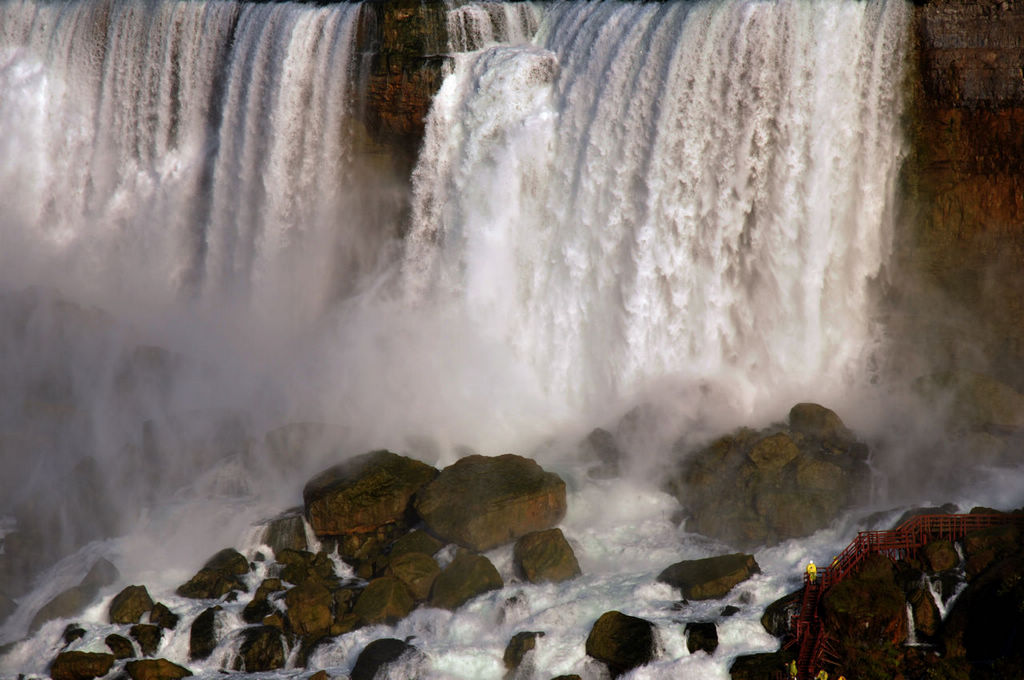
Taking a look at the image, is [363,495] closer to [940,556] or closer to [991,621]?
[940,556]

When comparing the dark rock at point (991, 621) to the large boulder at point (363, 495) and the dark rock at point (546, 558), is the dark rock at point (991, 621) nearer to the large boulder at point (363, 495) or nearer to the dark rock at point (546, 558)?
the dark rock at point (546, 558)

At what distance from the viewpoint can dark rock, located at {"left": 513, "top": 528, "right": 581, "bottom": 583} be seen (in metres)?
22.0

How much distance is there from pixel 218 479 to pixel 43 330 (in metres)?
12.4

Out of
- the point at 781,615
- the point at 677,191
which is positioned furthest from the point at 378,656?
the point at 677,191

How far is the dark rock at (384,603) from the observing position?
21.4m

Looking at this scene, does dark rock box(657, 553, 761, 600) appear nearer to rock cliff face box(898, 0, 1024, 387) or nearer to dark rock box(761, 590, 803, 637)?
dark rock box(761, 590, 803, 637)

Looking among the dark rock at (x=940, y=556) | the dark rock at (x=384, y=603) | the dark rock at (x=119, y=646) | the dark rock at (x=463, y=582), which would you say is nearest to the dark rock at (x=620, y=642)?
the dark rock at (x=463, y=582)

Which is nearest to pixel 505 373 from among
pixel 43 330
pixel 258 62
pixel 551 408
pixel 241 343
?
pixel 551 408

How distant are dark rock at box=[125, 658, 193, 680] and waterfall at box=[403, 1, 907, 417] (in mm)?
13656

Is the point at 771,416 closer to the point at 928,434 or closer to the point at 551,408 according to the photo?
the point at 928,434

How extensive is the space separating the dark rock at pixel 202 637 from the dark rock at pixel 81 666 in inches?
63.7

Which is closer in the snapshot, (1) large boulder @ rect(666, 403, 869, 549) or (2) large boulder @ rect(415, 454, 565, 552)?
(1) large boulder @ rect(666, 403, 869, 549)

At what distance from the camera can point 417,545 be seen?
76.4ft

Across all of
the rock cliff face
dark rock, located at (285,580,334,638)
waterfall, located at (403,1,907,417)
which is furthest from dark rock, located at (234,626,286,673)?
the rock cliff face
